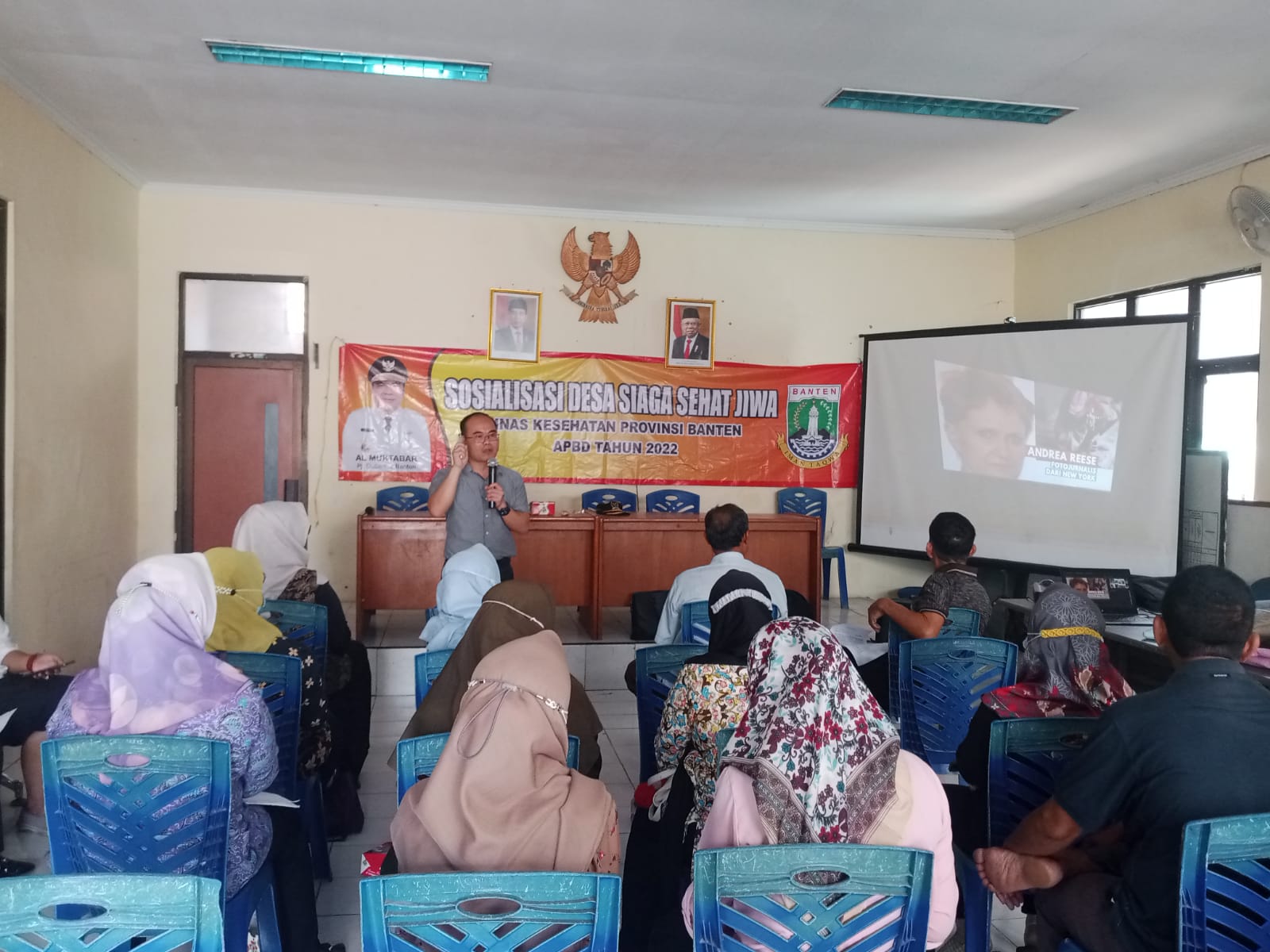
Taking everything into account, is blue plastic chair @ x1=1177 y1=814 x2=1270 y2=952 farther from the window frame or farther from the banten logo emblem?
the banten logo emblem

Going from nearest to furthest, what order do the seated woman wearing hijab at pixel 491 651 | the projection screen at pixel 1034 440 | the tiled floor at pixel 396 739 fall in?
the seated woman wearing hijab at pixel 491 651
the tiled floor at pixel 396 739
the projection screen at pixel 1034 440

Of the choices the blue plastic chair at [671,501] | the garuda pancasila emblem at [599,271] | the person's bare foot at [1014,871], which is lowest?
the person's bare foot at [1014,871]

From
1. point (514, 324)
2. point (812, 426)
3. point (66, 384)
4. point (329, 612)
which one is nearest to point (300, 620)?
point (329, 612)

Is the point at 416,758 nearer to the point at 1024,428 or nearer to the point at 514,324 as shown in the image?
the point at 514,324

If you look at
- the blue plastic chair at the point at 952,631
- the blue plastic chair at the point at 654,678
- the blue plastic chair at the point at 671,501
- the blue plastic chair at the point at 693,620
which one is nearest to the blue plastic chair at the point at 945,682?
the blue plastic chair at the point at 952,631

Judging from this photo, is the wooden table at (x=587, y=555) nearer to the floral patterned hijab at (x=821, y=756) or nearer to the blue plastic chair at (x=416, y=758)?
Result: the blue plastic chair at (x=416, y=758)

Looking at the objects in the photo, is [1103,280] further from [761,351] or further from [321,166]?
[321,166]

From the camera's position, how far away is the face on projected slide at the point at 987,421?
20.2ft

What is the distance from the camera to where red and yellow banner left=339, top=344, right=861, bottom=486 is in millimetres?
6539

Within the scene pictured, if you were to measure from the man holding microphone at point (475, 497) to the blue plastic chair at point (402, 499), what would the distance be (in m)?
1.96

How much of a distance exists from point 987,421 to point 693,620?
3.94 metres

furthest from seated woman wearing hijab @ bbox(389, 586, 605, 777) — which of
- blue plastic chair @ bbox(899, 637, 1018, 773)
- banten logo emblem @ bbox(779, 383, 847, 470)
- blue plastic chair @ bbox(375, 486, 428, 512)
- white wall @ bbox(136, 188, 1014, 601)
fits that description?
banten logo emblem @ bbox(779, 383, 847, 470)

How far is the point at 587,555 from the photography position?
5.80 meters

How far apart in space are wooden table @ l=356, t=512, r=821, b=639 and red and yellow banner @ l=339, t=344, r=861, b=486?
1087 mm
